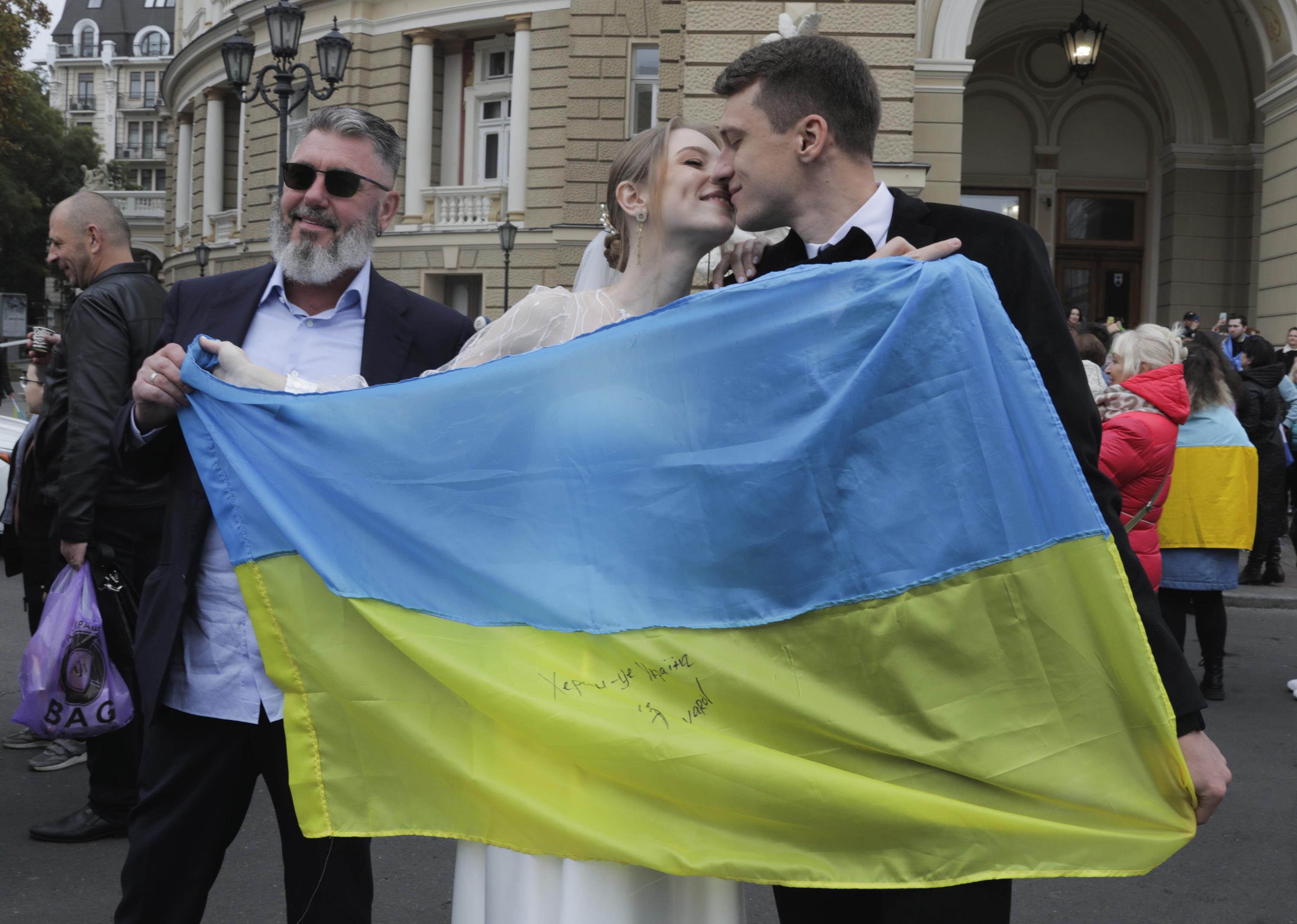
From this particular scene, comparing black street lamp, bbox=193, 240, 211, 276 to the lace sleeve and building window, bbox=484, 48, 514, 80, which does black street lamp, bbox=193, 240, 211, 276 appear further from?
the lace sleeve

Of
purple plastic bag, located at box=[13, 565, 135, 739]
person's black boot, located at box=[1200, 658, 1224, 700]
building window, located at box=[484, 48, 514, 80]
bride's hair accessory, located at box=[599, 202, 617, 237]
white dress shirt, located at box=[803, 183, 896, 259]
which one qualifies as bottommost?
person's black boot, located at box=[1200, 658, 1224, 700]

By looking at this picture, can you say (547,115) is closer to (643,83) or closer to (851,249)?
(643,83)

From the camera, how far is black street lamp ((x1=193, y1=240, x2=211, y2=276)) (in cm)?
3141

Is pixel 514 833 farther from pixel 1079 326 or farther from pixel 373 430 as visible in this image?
pixel 1079 326

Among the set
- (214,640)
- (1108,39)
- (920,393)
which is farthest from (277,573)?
(1108,39)

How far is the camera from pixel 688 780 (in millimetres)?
2086

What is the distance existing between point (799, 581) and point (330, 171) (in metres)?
1.59

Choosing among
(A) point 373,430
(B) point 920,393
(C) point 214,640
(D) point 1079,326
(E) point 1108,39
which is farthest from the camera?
(E) point 1108,39

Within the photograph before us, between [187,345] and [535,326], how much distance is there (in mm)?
842

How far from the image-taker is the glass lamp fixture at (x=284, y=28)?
1317 cm

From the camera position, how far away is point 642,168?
2.78 meters

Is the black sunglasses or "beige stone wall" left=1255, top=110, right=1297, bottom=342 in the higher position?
"beige stone wall" left=1255, top=110, right=1297, bottom=342

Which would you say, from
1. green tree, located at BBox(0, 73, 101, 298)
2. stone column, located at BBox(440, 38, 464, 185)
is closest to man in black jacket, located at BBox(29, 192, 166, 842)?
stone column, located at BBox(440, 38, 464, 185)

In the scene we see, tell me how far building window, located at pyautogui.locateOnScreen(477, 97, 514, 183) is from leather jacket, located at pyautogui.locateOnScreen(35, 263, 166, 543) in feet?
81.3
